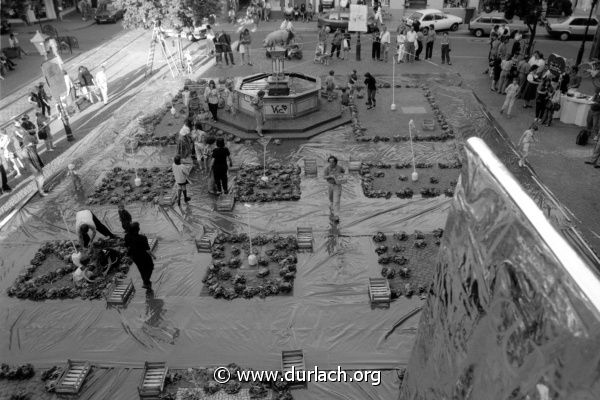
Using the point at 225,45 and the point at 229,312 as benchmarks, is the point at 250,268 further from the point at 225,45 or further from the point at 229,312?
the point at 225,45

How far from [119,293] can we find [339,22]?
83.5ft

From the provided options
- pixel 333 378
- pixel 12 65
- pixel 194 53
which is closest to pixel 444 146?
pixel 333 378

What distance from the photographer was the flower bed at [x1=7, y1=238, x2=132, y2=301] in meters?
9.85

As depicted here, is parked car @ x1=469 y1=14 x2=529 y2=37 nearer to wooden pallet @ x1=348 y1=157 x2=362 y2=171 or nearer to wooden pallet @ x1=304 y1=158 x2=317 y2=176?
wooden pallet @ x1=348 y1=157 x2=362 y2=171

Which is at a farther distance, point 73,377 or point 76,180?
point 76,180

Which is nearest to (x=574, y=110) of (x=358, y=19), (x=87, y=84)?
(x=358, y=19)

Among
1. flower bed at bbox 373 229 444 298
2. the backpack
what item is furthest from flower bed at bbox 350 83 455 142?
flower bed at bbox 373 229 444 298

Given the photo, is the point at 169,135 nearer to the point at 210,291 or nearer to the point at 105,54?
the point at 210,291

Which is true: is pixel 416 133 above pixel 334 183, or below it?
below

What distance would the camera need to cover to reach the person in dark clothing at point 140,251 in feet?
30.0

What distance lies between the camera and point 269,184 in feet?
44.9

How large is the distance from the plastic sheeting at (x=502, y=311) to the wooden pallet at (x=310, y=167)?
12063mm

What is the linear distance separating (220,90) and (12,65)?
1422 cm

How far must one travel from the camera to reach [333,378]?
7832 millimetres
